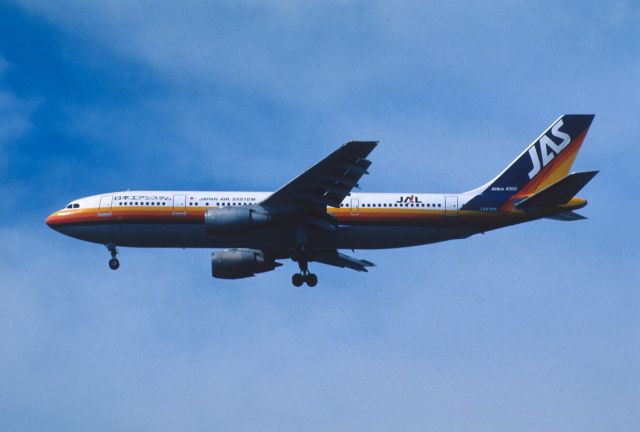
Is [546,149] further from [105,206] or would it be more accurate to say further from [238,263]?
[105,206]

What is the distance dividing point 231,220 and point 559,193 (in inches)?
676

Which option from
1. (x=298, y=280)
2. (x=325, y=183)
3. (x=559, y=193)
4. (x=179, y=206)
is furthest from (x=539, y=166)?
(x=179, y=206)

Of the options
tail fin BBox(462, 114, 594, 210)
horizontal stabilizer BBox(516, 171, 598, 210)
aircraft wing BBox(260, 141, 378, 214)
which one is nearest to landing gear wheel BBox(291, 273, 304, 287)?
aircraft wing BBox(260, 141, 378, 214)

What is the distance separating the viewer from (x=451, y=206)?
57.2 metres

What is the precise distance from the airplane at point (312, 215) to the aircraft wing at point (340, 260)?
248 centimetres

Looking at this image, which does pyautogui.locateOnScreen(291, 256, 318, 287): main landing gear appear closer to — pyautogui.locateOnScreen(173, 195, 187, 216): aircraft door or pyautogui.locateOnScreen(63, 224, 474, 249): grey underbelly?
pyautogui.locateOnScreen(63, 224, 474, 249): grey underbelly

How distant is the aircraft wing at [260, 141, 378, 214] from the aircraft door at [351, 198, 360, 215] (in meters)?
1.29

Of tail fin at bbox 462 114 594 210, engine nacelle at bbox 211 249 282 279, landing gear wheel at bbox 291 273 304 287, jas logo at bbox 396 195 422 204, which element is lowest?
landing gear wheel at bbox 291 273 304 287

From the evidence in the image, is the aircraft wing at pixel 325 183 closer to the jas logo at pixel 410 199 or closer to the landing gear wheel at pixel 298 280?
the jas logo at pixel 410 199

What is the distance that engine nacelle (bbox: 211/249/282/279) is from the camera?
59.7 metres

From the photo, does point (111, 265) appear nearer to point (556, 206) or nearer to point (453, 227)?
point (453, 227)

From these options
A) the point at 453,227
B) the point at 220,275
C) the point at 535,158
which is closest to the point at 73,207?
the point at 220,275

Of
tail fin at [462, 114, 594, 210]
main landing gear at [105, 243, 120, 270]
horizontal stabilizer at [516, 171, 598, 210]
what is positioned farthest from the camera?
main landing gear at [105, 243, 120, 270]

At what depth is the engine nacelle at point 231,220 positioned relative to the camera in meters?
53.8
